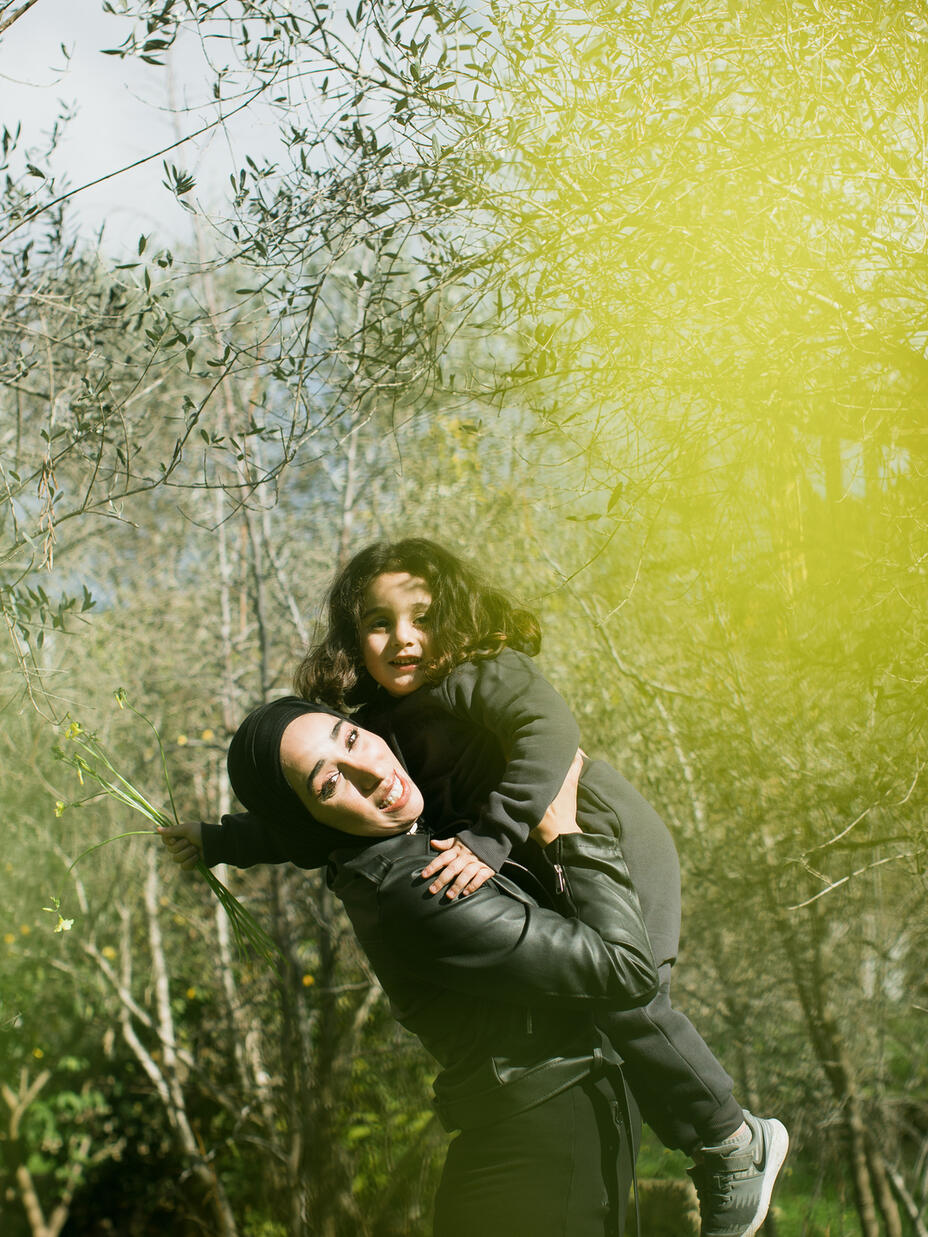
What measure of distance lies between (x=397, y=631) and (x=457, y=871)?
527 mm

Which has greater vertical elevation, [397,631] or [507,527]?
[507,527]

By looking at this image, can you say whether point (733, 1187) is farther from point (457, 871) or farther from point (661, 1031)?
point (457, 871)

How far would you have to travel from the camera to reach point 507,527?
4.98m

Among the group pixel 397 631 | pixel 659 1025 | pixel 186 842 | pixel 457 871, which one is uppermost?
pixel 397 631

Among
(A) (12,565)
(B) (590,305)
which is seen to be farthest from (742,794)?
(A) (12,565)

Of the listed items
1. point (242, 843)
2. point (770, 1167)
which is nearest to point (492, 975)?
point (242, 843)

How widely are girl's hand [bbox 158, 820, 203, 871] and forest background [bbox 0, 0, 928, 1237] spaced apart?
0.87 ft

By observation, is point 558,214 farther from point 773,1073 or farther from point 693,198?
point 773,1073

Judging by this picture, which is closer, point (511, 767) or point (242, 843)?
point (511, 767)

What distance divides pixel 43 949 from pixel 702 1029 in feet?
12.4

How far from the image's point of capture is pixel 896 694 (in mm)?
2357

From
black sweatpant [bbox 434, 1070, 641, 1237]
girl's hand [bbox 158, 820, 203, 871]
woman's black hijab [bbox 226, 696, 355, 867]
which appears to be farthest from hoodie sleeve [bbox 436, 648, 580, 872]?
girl's hand [bbox 158, 820, 203, 871]

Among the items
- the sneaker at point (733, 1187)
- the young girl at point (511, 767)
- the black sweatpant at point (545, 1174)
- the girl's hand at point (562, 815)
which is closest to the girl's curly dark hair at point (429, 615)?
Answer: the young girl at point (511, 767)

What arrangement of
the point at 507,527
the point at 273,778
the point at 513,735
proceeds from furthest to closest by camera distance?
the point at 507,527
the point at 513,735
the point at 273,778
